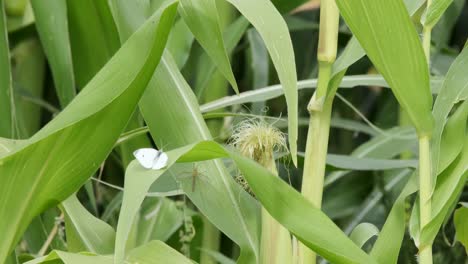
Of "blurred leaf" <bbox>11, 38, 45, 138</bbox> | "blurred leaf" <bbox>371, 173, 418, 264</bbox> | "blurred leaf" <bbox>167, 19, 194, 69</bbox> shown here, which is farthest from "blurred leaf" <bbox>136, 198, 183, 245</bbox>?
"blurred leaf" <bbox>371, 173, 418, 264</bbox>

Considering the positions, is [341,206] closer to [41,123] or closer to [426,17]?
[41,123]

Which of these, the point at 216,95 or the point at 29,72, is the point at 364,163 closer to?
the point at 216,95

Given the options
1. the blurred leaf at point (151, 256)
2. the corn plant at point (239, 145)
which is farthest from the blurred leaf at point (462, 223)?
the blurred leaf at point (151, 256)

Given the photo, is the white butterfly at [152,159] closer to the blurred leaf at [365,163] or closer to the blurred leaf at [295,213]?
the blurred leaf at [295,213]

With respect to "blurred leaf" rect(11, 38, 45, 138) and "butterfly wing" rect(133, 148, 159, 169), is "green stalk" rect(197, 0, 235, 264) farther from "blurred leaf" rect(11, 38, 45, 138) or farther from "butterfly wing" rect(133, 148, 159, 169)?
"butterfly wing" rect(133, 148, 159, 169)

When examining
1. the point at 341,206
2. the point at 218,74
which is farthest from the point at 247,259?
the point at 341,206

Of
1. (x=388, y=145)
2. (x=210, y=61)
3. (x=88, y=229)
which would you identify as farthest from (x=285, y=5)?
(x=88, y=229)
